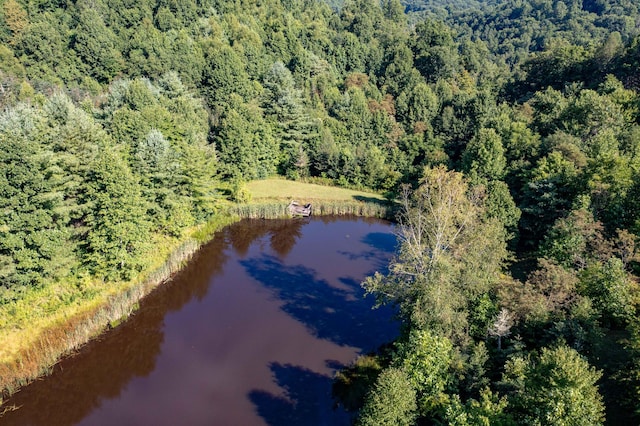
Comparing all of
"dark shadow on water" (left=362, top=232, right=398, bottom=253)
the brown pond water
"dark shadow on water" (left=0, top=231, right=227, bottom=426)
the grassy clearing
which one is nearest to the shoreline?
"dark shadow on water" (left=0, top=231, right=227, bottom=426)

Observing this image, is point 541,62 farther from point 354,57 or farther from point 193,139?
point 193,139

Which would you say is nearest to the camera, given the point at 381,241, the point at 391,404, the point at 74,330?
the point at 391,404

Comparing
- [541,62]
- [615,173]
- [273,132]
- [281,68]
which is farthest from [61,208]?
[541,62]

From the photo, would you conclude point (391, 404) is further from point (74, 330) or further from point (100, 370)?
point (74, 330)

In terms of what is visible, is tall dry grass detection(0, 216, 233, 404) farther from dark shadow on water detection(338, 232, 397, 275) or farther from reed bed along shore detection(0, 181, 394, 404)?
dark shadow on water detection(338, 232, 397, 275)

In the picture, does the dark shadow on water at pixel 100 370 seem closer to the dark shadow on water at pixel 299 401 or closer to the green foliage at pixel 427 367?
the dark shadow on water at pixel 299 401

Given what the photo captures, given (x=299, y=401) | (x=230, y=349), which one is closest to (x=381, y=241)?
(x=230, y=349)
